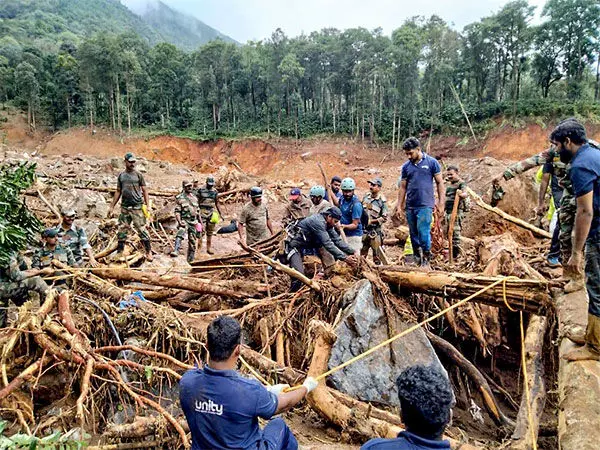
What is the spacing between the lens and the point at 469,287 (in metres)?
4.21

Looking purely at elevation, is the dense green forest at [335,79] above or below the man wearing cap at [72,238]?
above

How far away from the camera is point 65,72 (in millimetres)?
43531

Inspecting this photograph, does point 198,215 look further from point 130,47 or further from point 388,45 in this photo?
point 130,47

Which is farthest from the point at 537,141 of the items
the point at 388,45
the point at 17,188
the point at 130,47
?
the point at 130,47

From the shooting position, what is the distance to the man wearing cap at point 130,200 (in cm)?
789

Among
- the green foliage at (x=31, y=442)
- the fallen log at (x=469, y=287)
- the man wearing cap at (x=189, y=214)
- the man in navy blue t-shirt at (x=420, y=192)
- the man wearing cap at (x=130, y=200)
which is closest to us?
the green foliage at (x=31, y=442)

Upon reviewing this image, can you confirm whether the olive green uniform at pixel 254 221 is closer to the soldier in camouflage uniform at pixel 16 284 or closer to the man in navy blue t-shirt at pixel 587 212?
the soldier in camouflage uniform at pixel 16 284

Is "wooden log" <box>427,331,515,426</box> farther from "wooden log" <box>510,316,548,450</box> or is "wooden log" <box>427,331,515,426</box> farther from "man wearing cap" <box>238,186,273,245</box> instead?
"man wearing cap" <box>238,186,273,245</box>

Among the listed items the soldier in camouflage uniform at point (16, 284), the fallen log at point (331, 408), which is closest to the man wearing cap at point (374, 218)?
the fallen log at point (331, 408)

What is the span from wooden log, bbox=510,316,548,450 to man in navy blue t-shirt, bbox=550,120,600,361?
53 centimetres

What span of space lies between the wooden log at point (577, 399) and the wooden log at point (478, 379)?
4.66 feet

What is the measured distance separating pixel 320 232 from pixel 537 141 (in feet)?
91.9

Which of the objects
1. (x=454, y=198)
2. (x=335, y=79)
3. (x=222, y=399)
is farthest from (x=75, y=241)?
(x=335, y=79)

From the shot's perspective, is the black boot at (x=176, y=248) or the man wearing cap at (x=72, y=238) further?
the black boot at (x=176, y=248)
